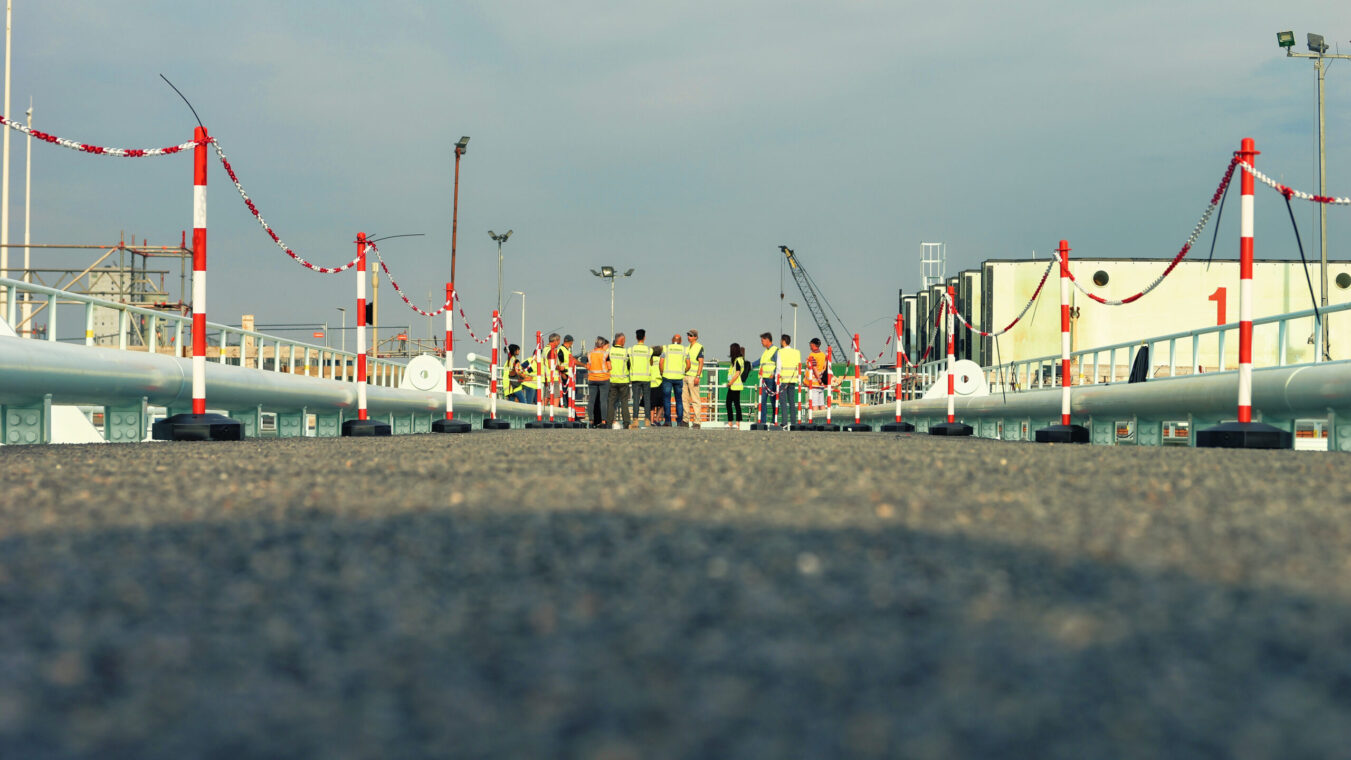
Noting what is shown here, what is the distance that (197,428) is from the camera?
821 centimetres

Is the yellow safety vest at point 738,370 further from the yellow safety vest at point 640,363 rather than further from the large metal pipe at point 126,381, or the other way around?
the large metal pipe at point 126,381

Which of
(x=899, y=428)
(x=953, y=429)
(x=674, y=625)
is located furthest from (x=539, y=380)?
(x=674, y=625)

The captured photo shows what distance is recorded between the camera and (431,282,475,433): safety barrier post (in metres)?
13.4

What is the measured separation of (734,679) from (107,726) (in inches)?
28.7

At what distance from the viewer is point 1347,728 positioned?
1258 mm

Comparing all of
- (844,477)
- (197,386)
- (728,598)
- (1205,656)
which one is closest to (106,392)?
(197,386)

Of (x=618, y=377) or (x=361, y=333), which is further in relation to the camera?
(x=618, y=377)

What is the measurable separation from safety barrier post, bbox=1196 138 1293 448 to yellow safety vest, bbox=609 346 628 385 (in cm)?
1280

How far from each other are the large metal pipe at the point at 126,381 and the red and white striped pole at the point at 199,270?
0.80ft

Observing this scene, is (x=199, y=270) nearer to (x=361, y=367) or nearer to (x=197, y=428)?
(x=197, y=428)

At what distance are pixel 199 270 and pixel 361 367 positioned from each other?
3.44m

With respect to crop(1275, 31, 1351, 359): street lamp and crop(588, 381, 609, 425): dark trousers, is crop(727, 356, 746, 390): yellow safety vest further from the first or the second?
crop(1275, 31, 1351, 359): street lamp

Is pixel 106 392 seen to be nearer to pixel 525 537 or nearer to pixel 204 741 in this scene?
pixel 525 537

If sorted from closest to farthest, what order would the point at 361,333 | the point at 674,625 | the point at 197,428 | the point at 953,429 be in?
1. the point at 674,625
2. the point at 197,428
3. the point at 361,333
4. the point at 953,429
